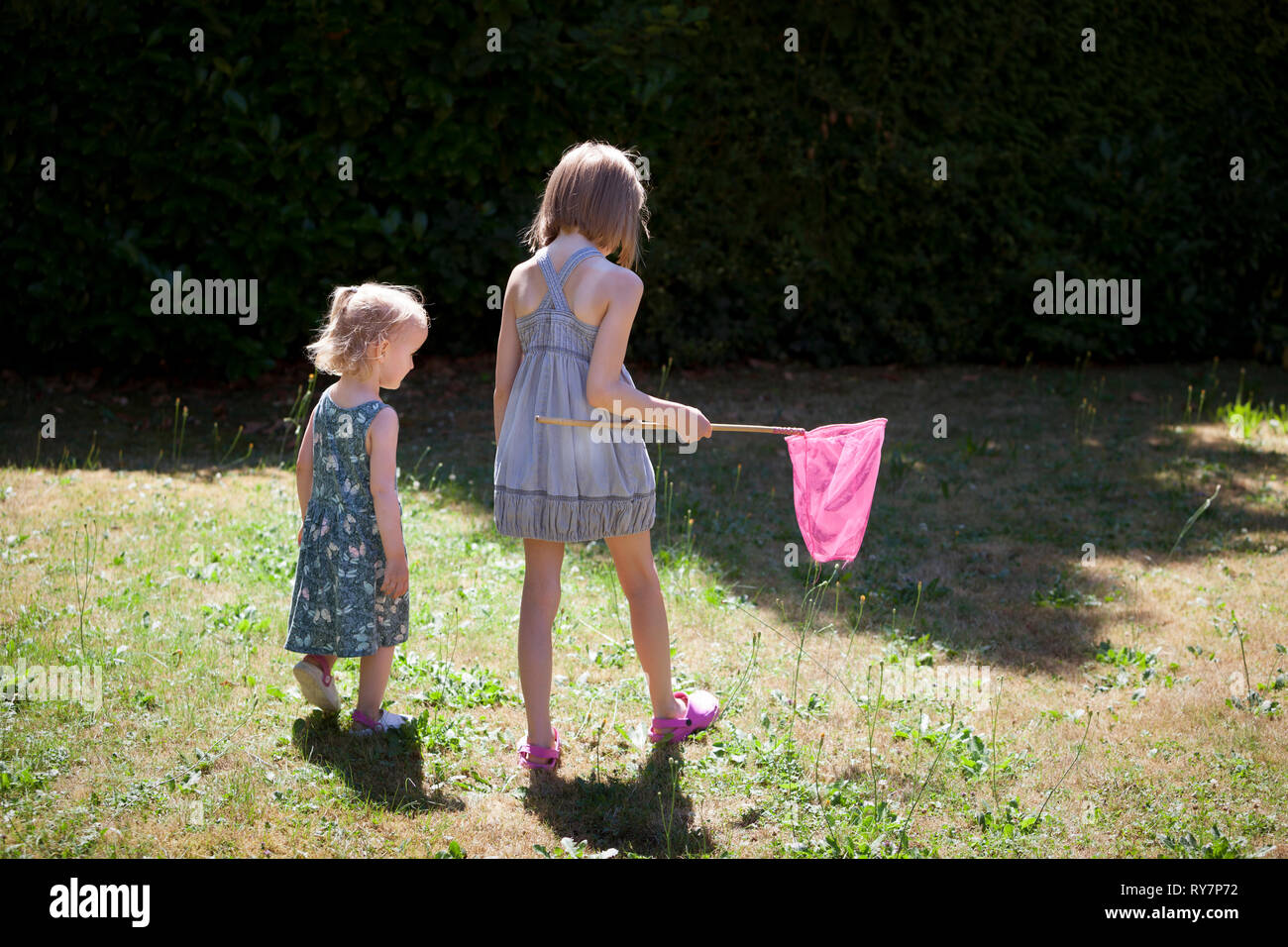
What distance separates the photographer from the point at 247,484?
5.98 metres

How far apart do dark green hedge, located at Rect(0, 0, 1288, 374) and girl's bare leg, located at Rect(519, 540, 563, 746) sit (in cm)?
467

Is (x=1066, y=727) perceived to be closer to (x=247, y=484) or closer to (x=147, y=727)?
(x=147, y=727)

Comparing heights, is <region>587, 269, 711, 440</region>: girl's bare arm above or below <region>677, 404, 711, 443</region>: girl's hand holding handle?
above

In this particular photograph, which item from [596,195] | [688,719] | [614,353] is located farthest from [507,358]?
[688,719]

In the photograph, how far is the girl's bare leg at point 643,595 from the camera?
10.8 ft

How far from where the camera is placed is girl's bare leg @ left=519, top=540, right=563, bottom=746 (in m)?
3.20

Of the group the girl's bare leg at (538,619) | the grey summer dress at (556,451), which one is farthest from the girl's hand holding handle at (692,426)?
the girl's bare leg at (538,619)

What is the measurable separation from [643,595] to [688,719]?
509 mm

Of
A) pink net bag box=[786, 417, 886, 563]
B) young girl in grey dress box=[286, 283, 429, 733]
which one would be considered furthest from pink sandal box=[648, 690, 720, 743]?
young girl in grey dress box=[286, 283, 429, 733]

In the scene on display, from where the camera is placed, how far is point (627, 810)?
122 inches

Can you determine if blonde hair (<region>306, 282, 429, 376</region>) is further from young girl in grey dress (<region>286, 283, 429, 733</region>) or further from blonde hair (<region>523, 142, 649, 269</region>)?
blonde hair (<region>523, 142, 649, 269</region>)

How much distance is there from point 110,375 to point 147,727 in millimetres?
5116

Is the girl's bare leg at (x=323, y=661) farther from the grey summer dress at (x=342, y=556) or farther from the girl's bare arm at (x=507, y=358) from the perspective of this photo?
the girl's bare arm at (x=507, y=358)
